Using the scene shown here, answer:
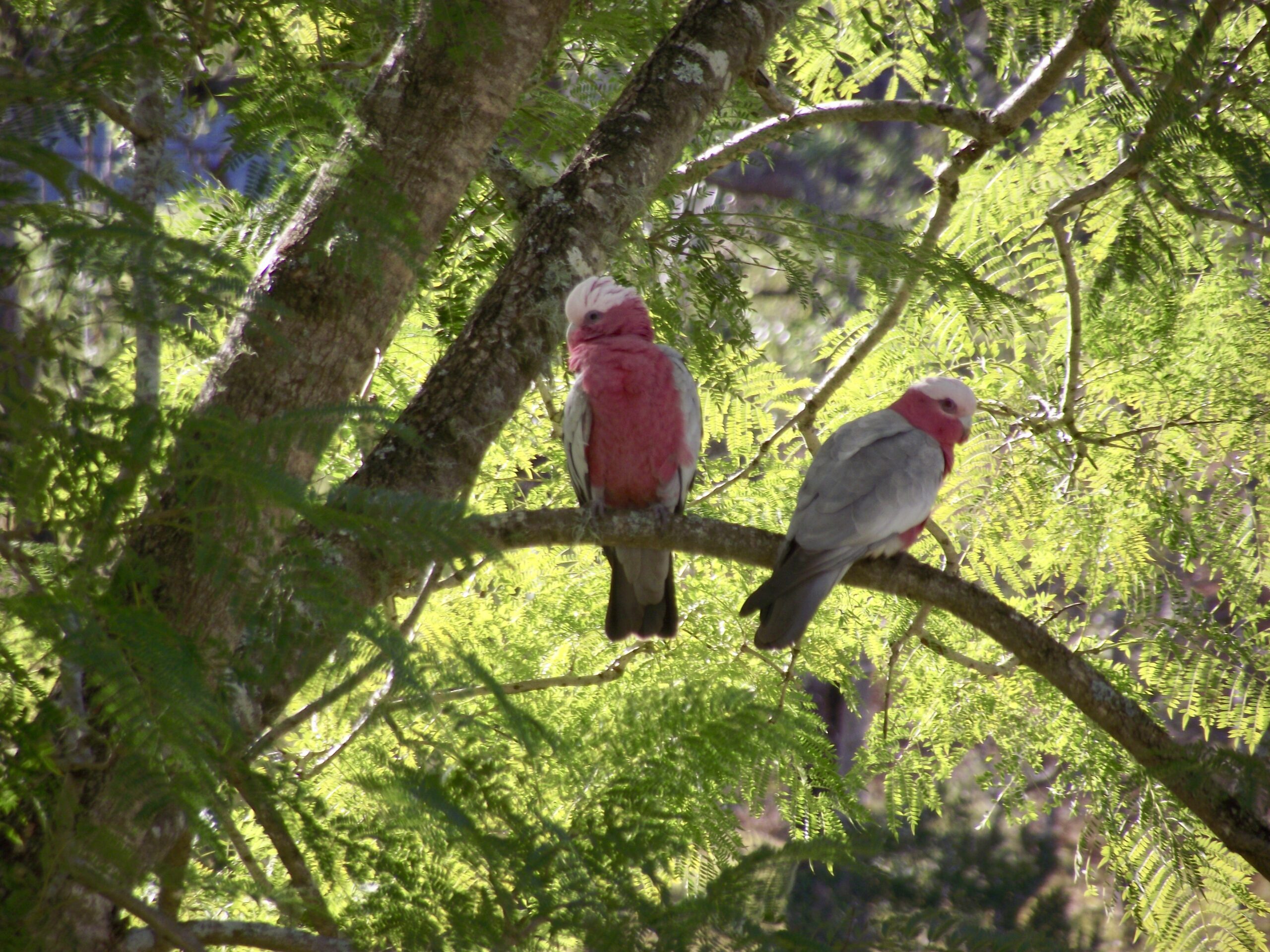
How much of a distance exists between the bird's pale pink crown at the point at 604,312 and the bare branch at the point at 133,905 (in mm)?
1639

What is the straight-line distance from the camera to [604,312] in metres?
2.65

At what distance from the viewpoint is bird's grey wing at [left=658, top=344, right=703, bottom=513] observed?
2812 millimetres

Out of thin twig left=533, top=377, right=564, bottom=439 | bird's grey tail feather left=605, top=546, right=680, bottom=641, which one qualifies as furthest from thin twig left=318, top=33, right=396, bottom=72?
bird's grey tail feather left=605, top=546, right=680, bottom=641

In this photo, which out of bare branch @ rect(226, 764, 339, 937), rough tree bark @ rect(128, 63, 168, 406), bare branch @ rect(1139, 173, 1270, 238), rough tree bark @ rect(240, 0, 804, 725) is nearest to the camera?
bare branch @ rect(226, 764, 339, 937)

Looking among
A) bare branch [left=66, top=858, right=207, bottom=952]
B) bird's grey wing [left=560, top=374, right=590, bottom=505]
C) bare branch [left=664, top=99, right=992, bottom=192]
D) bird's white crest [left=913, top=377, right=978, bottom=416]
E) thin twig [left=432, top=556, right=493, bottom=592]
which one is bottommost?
bare branch [left=66, top=858, right=207, bottom=952]

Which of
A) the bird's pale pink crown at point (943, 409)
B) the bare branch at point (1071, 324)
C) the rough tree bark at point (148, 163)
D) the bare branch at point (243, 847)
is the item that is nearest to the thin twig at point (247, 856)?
the bare branch at point (243, 847)

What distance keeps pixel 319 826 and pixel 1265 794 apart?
1.86 meters

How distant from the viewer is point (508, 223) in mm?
3287

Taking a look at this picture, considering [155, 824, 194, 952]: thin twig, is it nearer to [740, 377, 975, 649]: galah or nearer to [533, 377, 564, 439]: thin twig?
[740, 377, 975, 649]: galah

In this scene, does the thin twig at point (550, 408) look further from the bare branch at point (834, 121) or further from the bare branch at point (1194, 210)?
the bare branch at point (1194, 210)

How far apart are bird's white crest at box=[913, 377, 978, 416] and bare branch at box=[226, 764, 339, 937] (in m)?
2.20

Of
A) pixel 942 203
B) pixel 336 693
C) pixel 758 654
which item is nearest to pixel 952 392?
pixel 942 203

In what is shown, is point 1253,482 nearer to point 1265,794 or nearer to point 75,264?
point 1265,794

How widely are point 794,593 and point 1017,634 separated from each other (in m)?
0.56
